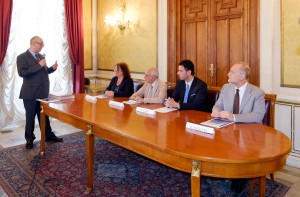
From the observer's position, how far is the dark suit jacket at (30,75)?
3704 millimetres

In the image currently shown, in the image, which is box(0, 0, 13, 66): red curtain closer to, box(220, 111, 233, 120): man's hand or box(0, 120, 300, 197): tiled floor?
box(0, 120, 300, 197): tiled floor

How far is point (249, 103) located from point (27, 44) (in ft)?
13.3

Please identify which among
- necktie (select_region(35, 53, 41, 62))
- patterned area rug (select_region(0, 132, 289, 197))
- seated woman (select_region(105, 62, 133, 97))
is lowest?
patterned area rug (select_region(0, 132, 289, 197))

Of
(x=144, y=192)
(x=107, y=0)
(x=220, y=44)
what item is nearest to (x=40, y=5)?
(x=107, y=0)

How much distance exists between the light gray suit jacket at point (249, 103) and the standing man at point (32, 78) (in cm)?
234

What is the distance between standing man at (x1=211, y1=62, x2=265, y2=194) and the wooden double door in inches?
43.0

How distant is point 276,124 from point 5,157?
3.21 meters

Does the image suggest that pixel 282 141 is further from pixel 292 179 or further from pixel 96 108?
pixel 96 108

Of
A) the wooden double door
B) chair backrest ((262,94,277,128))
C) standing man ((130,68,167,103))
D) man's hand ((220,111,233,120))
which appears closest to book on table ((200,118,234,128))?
man's hand ((220,111,233,120))

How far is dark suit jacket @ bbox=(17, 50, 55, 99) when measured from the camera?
12.2 feet

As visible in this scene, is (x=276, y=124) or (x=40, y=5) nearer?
(x=276, y=124)

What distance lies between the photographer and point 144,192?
2605 millimetres

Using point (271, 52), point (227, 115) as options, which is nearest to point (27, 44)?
point (271, 52)

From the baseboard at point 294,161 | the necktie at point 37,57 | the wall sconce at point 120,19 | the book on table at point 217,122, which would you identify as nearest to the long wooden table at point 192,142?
the book on table at point 217,122
